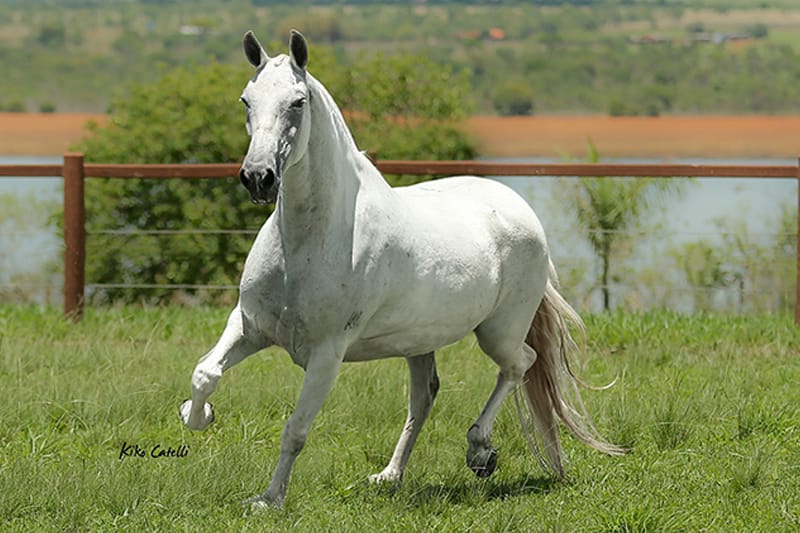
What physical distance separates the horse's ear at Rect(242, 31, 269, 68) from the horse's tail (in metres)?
2.00

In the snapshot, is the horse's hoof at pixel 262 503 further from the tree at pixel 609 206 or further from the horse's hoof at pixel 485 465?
the tree at pixel 609 206

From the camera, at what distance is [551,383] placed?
623 cm

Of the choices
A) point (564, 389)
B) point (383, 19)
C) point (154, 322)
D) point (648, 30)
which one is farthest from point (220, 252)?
point (383, 19)

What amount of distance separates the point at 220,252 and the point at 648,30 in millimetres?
69233

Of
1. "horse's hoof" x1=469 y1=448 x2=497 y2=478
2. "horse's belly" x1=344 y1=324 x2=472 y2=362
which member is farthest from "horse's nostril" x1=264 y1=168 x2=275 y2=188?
"horse's hoof" x1=469 y1=448 x2=497 y2=478

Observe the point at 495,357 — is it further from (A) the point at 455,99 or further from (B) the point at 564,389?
(A) the point at 455,99

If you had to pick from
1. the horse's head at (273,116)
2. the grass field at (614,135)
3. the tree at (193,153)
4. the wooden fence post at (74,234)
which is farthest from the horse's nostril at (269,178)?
the grass field at (614,135)

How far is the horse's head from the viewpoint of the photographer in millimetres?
4430

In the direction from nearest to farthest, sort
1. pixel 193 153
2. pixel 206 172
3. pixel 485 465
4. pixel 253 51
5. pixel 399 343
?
1. pixel 253 51
2. pixel 399 343
3. pixel 485 465
4. pixel 206 172
5. pixel 193 153

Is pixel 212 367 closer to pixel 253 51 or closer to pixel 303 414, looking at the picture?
pixel 303 414

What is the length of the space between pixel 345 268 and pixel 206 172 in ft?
18.0

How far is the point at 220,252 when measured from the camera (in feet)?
39.4

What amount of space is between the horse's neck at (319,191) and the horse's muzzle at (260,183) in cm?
50

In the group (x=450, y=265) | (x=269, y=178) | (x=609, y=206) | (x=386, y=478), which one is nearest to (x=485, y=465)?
(x=386, y=478)
